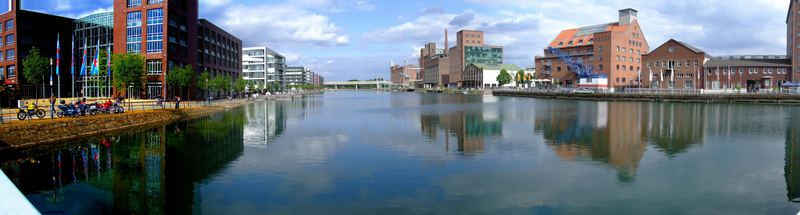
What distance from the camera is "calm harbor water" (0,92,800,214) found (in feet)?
52.4

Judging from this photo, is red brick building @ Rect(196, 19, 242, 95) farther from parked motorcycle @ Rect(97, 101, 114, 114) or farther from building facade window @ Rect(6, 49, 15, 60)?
parked motorcycle @ Rect(97, 101, 114, 114)

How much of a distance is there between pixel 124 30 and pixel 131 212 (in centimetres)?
6509

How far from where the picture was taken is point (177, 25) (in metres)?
74.7

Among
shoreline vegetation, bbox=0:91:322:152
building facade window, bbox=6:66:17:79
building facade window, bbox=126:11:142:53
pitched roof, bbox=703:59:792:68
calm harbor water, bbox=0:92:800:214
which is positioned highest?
building facade window, bbox=126:11:142:53

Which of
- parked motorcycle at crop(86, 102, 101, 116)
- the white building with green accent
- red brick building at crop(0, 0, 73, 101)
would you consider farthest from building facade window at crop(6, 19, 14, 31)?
the white building with green accent

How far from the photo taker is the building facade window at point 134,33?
7119cm

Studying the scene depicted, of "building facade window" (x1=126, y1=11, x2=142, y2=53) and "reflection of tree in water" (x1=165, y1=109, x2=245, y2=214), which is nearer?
"reflection of tree in water" (x1=165, y1=109, x2=245, y2=214)

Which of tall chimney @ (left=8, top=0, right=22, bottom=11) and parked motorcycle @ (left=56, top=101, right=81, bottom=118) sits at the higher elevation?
tall chimney @ (left=8, top=0, right=22, bottom=11)

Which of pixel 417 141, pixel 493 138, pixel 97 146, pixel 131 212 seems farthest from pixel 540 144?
pixel 97 146

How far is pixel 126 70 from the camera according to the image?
4962cm

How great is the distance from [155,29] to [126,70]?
22732 mm

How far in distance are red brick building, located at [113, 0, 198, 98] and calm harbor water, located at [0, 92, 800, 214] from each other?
123ft

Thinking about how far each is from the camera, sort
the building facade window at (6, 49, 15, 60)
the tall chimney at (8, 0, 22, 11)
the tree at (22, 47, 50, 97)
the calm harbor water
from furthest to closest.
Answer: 1. the building facade window at (6, 49, 15, 60)
2. the tree at (22, 47, 50, 97)
3. the tall chimney at (8, 0, 22, 11)
4. the calm harbor water

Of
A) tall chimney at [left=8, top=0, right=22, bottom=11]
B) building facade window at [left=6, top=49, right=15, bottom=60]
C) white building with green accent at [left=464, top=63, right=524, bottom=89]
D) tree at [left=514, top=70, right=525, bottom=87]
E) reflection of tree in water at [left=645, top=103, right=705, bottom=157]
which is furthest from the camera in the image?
white building with green accent at [left=464, top=63, right=524, bottom=89]
